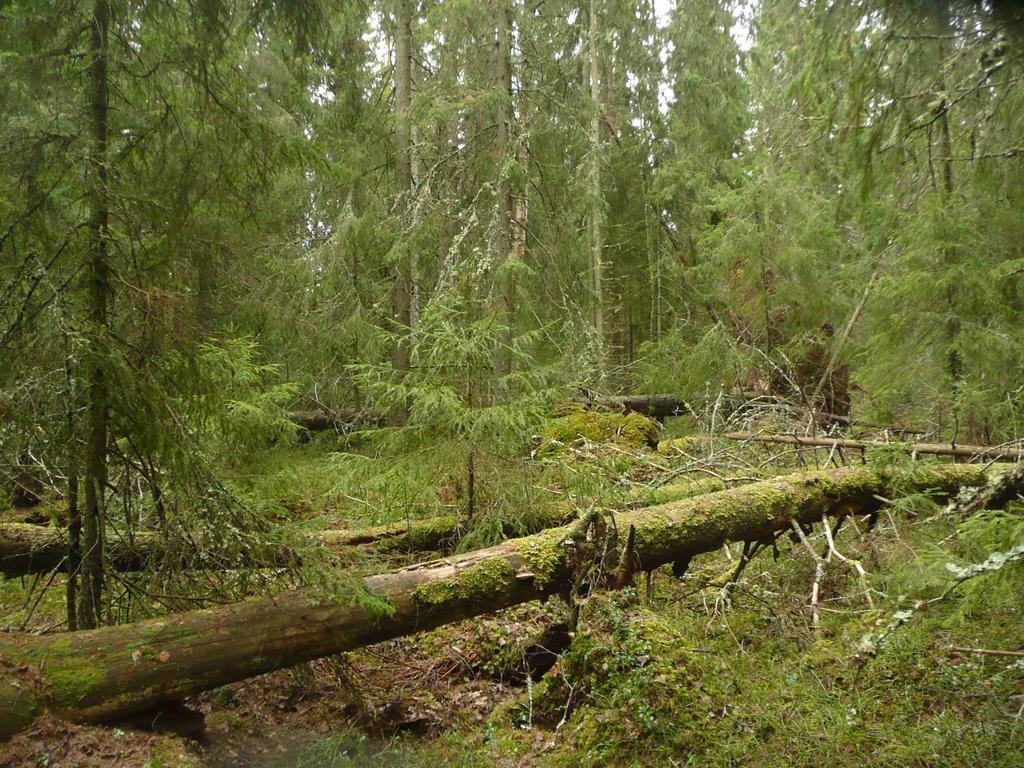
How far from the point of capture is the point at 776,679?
4312 millimetres

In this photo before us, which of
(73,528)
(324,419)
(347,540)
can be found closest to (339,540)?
(347,540)

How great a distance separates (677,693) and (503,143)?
7448 millimetres

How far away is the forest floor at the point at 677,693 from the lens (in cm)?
341

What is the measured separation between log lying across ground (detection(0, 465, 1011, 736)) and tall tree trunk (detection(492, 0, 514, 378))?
11.7 ft

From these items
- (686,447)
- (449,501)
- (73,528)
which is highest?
(73,528)

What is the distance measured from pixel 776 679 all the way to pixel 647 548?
1.30m

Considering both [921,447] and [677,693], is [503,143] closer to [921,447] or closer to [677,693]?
[921,447]

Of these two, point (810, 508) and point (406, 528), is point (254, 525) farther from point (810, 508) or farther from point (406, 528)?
point (810, 508)

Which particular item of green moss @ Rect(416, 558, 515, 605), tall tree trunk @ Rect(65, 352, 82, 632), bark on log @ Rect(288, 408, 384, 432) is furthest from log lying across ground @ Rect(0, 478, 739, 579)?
bark on log @ Rect(288, 408, 384, 432)

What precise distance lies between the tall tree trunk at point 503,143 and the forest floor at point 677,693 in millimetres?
3919

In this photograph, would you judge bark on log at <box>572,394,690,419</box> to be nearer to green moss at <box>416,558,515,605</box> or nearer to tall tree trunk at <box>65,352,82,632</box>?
green moss at <box>416,558,515,605</box>

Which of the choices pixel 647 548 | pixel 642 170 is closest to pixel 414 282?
pixel 647 548

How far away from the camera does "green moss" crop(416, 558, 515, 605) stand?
4469 mm

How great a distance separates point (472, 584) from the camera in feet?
15.1
